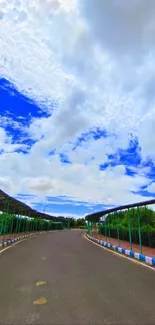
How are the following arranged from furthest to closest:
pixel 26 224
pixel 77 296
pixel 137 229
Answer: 1. pixel 26 224
2. pixel 137 229
3. pixel 77 296

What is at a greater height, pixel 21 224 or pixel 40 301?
pixel 21 224

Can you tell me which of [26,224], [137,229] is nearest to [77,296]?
[137,229]

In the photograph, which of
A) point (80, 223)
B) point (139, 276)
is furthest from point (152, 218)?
point (80, 223)

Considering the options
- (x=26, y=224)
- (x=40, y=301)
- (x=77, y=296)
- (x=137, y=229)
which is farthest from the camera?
(x=26, y=224)

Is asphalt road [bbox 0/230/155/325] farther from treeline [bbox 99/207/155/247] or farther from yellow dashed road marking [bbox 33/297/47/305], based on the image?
treeline [bbox 99/207/155/247]

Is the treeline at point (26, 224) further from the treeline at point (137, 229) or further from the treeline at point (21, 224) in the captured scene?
the treeline at point (137, 229)

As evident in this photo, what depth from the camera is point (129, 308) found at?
4.95m

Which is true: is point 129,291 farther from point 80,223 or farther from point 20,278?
point 80,223

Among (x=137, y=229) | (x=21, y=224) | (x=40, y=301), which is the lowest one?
(x=40, y=301)

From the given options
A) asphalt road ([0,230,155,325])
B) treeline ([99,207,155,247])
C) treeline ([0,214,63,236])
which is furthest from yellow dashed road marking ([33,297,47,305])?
treeline ([0,214,63,236])

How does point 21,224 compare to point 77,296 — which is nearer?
point 77,296

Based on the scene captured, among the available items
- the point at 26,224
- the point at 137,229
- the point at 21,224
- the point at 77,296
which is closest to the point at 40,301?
the point at 77,296

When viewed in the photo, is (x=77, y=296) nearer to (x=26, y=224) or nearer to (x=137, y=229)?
(x=137, y=229)

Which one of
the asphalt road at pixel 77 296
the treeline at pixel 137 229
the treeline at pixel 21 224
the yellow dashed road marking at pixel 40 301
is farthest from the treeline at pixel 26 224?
the yellow dashed road marking at pixel 40 301
